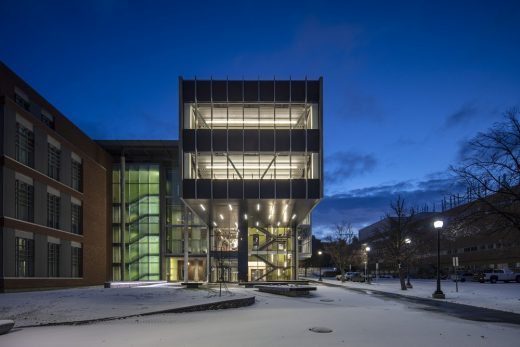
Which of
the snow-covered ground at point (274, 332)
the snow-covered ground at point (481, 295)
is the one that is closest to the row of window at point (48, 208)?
the snow-covered ground at point (274, 332)

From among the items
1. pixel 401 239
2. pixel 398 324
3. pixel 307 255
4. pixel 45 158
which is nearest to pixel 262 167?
pixel 401 239

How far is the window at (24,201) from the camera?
37500 millimetres

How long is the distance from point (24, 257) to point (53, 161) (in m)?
9.70

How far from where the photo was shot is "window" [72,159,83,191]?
49.5 meters

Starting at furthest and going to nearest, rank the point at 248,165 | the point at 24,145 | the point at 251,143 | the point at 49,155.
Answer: the point at 49,155
the point at 248,165
the point at 251,143
the point at 24,145

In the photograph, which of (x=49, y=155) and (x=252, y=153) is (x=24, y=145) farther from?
(x=252, y=153)

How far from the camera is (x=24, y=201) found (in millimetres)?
38719

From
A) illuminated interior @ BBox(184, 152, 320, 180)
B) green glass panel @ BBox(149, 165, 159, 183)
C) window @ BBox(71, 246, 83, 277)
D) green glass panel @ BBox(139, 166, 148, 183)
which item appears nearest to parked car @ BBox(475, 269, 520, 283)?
illuminated interior @ BBox(184, 152, 320, 180)

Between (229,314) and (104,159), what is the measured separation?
44.8m

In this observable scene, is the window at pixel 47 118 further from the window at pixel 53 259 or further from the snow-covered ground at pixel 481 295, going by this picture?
the snow-covered ground at pixel 481 295

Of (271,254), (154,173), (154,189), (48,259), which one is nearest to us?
(48,259)

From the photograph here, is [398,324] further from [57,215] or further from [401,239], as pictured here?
[57,215]

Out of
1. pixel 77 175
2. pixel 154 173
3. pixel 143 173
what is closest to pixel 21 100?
pixel 77 175

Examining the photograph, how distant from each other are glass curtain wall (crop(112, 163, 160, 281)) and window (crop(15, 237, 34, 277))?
867 inches
